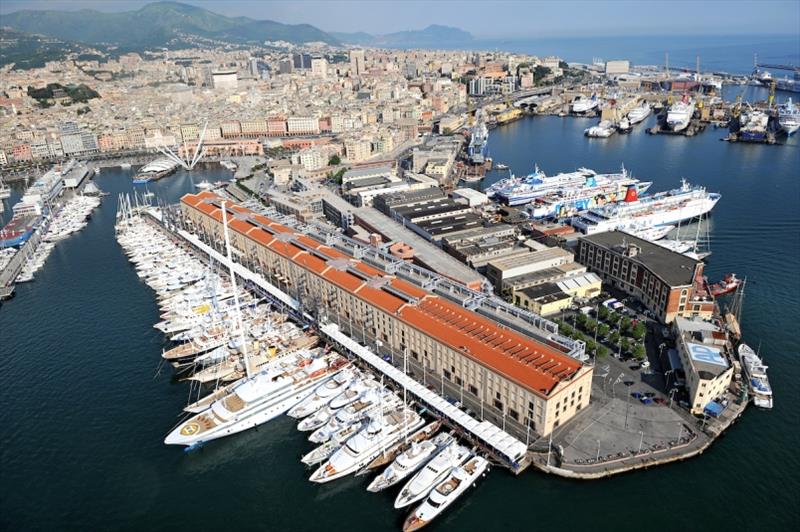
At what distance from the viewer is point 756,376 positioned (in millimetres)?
28953

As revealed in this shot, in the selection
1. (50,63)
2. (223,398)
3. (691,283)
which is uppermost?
(50,63)

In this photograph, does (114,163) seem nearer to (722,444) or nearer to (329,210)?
(329,210)

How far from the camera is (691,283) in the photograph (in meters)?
33.9

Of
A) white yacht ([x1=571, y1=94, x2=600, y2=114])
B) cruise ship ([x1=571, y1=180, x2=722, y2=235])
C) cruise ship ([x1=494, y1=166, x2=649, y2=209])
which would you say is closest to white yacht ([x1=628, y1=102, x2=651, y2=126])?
white yacht ([x1=571, y1=94, x2=600, y2=114])

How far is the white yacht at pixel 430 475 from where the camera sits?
74.3 ft

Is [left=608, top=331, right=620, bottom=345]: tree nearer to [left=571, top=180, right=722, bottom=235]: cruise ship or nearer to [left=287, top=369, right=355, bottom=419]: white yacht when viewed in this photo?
[left=287, top=369, right=355, bottom=419]: white yacht

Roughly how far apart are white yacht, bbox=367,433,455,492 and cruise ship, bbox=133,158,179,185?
7142 centimetres

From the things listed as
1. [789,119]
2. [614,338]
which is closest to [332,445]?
[614,338]

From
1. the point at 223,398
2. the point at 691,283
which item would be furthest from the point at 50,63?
the point at 691,283

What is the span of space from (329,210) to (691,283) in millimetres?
37064

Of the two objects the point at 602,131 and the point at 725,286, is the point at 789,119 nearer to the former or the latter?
the point at 602,131

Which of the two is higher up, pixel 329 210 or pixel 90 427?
pixel 329 210

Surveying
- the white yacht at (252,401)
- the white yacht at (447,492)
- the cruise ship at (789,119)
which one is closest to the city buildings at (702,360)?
the white yacht at (447,492)

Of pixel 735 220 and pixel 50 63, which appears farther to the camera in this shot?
pixel 50 63
